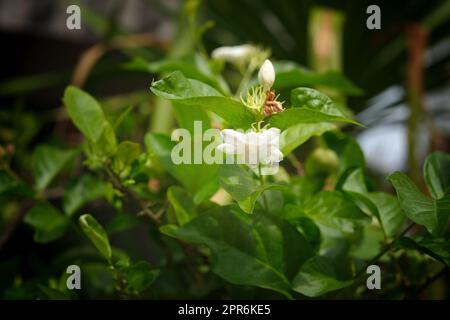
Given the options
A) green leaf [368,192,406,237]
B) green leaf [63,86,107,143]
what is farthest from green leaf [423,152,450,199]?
green leaf [63,86,107,143]

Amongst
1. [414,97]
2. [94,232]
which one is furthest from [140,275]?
[414,97]

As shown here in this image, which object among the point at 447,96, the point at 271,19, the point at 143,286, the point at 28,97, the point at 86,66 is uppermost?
the point at 271,19

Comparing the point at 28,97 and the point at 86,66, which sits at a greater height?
the point at 28,97

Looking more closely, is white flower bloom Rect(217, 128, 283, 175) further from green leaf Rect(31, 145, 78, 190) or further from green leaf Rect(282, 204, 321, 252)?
green leaf Rect(31, 145, 78, 190)

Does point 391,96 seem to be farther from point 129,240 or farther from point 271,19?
point 129,240

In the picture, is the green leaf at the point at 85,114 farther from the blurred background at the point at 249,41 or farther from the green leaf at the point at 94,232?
the blurred background at the point at 249,41

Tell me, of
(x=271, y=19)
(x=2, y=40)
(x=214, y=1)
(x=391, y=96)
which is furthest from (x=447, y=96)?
(x=2, y=40)

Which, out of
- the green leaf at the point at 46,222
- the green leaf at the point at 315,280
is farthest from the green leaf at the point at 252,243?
the green leaf at the point at 46,222

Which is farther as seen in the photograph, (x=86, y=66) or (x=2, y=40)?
(x=2, y=40)
